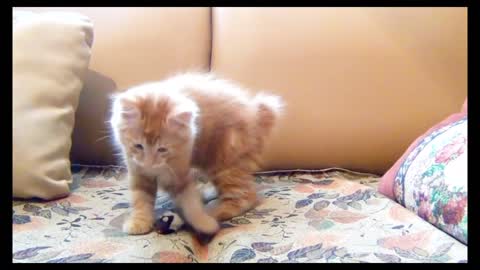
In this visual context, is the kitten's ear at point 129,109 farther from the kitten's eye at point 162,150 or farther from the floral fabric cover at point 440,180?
the floral fabric cover at point 440,180

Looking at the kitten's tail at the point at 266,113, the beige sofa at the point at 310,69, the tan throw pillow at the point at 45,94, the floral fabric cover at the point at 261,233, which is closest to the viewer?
the floral fabric cover at the point at 261,233

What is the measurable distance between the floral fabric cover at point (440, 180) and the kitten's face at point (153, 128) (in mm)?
517

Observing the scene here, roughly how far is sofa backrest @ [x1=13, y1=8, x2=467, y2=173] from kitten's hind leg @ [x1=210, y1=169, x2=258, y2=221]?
26 cm

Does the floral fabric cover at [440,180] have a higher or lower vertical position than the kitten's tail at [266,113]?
lower

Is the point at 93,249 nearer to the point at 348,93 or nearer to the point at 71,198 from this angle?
the point at 71,198

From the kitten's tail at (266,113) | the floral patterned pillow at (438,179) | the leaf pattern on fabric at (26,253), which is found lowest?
the leaf pattern on fabric at (26,253)

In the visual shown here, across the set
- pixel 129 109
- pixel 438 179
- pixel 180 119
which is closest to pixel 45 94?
pixel 129 109

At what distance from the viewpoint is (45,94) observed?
123cm

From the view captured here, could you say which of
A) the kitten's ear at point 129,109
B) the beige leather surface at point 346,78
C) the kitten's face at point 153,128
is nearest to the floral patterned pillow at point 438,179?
the beige leather surface at point 346,78

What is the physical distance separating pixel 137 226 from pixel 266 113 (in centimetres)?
50

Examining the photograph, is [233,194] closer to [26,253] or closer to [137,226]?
[137,226]

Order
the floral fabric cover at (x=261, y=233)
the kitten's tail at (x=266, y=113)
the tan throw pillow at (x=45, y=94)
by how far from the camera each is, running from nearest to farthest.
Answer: the floral fabric cover at (x=261, y=233)
the tan throw pillow at (x=45, y=94)
the kitten's tail at (x=266, y=113)

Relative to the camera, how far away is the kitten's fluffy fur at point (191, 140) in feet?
3.62

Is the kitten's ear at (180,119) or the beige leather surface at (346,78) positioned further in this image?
the beige leather surface at (346,78)
